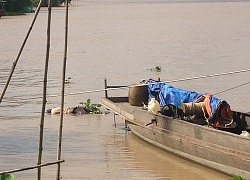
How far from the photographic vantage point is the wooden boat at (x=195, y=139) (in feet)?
28.9

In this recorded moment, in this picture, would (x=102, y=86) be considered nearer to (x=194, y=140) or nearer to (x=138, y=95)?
(x=138, y=95)

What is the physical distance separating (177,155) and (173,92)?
131 cm

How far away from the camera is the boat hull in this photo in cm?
880

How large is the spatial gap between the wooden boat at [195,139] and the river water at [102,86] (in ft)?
0.59

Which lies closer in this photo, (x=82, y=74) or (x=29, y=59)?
(x=82, y=74)

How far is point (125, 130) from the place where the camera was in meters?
12.9

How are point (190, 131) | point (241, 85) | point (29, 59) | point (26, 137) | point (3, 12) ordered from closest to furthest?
point (190, 131) < point (26, 137) < point (241, 85) < point (29, 59) < point (3, 12)

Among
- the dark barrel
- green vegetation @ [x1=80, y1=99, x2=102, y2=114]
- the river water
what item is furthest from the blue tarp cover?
green vegetation @ [x1=80, y1=99, x2=102, y2=114]

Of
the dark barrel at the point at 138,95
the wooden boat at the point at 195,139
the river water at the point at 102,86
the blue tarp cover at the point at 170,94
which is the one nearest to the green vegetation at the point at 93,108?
Answer: the river water at the point at 102,86

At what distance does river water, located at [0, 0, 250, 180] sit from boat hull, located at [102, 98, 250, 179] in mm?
177

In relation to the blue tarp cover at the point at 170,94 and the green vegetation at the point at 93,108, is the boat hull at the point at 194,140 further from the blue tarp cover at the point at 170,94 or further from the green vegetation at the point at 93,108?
the green vegetation at the point at 93,108

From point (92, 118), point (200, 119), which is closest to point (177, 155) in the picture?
point (200, 119)

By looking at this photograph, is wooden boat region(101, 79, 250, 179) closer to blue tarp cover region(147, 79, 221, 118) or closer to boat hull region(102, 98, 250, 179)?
boat hull region(102, 98, 250, 179)

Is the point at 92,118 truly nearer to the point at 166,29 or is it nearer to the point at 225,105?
the point at 225,105
